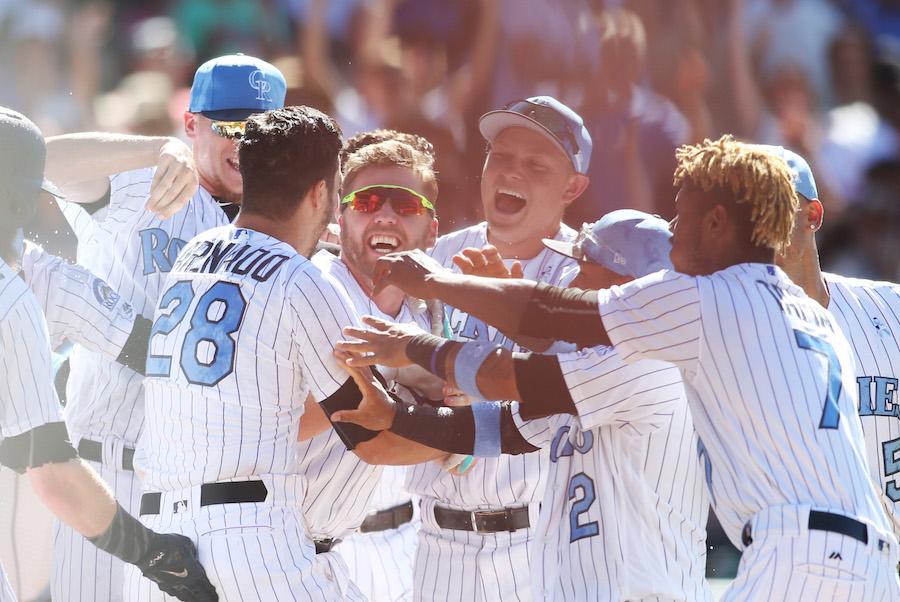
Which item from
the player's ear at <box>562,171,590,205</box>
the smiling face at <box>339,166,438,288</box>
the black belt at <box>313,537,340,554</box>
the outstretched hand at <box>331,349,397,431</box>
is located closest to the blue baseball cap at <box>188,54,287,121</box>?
the smiling face at <box>339,166,438,288</box>

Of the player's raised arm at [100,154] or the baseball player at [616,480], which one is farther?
the player's raised arm at [100,154]

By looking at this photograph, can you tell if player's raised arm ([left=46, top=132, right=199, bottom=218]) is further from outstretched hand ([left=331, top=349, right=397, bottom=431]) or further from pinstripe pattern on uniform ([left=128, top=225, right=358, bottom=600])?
outstretched hand ([left=331, top=349, right=397, bottom=431])

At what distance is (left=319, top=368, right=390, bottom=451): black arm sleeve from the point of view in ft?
10.4

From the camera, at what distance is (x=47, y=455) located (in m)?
2.83

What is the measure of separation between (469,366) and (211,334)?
770mm

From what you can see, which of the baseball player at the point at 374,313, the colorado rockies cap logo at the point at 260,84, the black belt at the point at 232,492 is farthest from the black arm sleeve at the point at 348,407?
the colorado rockies cap logo at the point at 260,84

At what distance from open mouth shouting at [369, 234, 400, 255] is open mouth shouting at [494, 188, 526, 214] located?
74cm

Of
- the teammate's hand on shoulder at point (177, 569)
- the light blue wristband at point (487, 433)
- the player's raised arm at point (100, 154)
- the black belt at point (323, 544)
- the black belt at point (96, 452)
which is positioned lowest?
the teammate's hand on shoulder at point (177, 569)

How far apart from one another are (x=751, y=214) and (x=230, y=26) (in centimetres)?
539

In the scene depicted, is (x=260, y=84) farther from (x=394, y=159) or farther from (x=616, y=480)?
(x=616, y=480)

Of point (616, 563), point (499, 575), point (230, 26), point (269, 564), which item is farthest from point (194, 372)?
point (230, 26)

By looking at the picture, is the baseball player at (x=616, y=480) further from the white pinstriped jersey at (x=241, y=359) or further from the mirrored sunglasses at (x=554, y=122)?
the mirrored sunglasses at (x=554, y=122)

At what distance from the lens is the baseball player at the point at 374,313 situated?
11.8 feet

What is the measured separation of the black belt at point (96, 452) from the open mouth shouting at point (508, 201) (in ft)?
6.17
